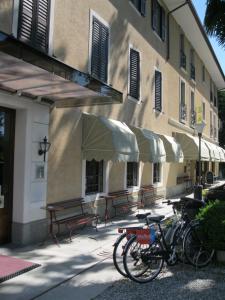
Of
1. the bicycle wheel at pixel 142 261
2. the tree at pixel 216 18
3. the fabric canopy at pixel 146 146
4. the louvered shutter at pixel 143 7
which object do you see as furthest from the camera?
the louvered shutter at pixel 143 7

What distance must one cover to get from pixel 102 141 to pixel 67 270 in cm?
404

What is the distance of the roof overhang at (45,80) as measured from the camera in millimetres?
5270

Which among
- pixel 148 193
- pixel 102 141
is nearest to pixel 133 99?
pixel 148 193

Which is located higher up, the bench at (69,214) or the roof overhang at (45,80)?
the roof overhang at (45,80)

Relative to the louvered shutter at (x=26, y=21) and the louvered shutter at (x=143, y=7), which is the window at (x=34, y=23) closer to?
the louvered shutter at (x=26, y=21)

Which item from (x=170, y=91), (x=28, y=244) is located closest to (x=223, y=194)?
(x=28, y=244)

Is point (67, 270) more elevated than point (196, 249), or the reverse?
point (196, 249)

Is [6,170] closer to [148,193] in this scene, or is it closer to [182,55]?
[148,193]

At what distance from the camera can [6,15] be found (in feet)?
23.8

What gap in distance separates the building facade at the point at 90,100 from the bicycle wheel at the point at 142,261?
2868 mm

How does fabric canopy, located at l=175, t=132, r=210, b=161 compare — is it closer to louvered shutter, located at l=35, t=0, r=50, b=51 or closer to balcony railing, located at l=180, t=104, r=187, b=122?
balcony railing, located at l=180, t=104, r=187, b=122

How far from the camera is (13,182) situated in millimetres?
8031

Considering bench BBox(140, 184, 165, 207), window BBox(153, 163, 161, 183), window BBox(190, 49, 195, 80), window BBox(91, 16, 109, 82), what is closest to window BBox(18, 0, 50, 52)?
window BBox(91, 16, 109, 82)

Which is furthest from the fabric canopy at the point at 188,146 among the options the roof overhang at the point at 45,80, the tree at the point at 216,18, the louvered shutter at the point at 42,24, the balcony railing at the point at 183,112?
the louvered shutter at the point at 42,24
